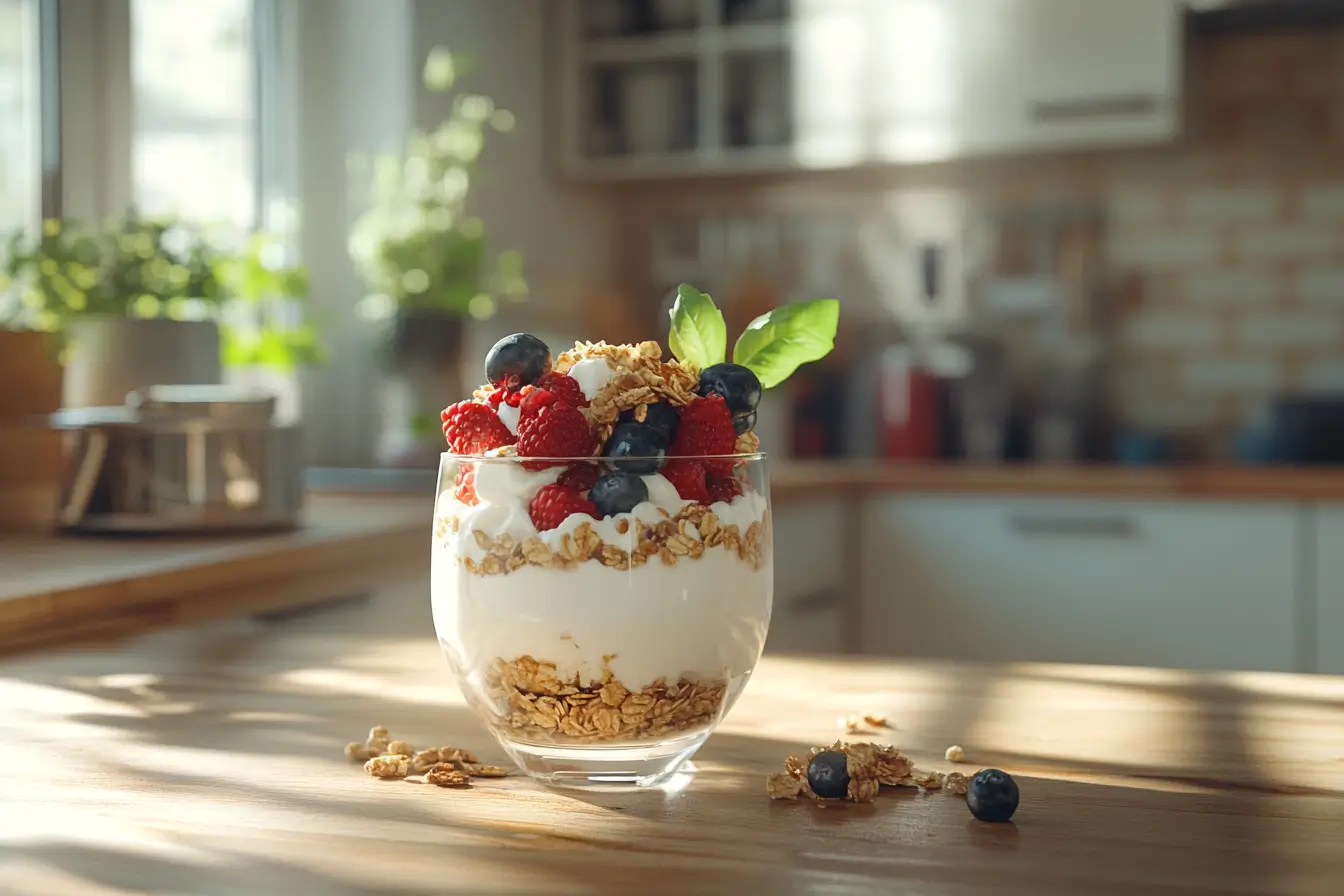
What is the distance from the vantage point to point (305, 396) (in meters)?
3.17

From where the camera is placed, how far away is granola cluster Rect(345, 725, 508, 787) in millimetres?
752

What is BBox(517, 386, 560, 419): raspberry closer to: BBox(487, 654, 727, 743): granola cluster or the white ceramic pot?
BBox(487, 654, 727, 743): granola cluster

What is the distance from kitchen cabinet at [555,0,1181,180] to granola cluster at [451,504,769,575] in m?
2.79

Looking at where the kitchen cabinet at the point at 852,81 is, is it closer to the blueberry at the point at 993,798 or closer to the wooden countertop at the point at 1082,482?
the wooden countertop at the point at 1082,482

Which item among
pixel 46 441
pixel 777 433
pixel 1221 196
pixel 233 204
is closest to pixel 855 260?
pixel 777 433

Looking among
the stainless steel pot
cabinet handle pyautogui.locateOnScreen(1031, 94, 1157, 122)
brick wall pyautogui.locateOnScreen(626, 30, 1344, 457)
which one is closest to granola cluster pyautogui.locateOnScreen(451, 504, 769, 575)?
the stainless steel pot

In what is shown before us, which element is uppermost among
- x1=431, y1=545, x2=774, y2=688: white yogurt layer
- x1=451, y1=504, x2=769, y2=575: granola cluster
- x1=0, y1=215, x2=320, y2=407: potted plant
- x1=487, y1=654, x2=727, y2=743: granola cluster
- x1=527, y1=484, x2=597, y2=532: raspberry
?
x1=0, y1=215, x2=320, y2=407: potted plant

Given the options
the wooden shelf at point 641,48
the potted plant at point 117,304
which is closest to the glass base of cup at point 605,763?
the potted plant at point 117,304

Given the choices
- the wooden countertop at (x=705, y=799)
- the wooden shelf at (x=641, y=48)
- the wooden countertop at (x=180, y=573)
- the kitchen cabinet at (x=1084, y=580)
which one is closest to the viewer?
the wooden countertop at (x=705, y=799)

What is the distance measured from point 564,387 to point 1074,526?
2223 millimetres

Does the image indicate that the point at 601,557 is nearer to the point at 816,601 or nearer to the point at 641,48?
the point at 816,601

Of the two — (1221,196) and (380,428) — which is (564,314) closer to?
(380,428)

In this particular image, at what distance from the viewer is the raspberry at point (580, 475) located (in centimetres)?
71

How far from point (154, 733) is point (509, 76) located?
3007 millimetres
